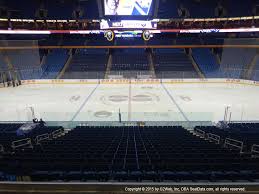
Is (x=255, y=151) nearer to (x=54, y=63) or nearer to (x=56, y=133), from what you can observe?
(x=56, y=133)

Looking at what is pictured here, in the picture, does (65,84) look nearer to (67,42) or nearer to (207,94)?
(67,42)

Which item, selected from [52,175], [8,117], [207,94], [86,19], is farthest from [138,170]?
[86,19]

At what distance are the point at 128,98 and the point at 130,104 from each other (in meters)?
2.27

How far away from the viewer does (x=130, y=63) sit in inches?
1361

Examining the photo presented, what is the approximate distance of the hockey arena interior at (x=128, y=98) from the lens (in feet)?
14.5

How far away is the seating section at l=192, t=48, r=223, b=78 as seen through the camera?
31.7 m

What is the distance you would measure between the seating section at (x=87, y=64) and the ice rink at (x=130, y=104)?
6.08 m

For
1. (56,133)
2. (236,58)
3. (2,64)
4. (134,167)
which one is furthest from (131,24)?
(2,64)

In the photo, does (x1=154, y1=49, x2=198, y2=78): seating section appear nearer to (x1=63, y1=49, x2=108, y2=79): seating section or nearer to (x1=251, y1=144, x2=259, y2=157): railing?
(x1=63, y1=49, x2=108, y2=79): seating section

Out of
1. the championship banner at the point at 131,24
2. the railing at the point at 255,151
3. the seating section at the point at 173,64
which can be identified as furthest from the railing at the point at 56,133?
the seating section at the point at 173,64

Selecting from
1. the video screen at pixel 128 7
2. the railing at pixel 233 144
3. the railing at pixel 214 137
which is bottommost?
the railing at pixel 214 137

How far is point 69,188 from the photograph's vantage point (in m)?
2.56

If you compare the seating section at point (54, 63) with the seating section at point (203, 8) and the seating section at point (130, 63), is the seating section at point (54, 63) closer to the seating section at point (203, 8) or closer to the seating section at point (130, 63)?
the seating section at point (130, 63)

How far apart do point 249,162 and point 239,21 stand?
1331 inches
